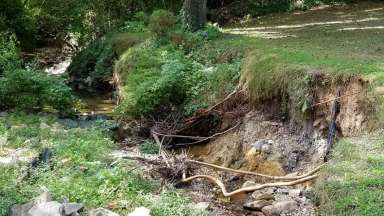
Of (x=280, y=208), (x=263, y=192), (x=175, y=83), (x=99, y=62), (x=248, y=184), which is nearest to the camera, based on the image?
(x=280, y=208)

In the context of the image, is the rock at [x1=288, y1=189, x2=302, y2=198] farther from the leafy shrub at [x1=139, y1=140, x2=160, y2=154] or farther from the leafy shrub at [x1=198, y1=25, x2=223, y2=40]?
the leafy shrub at [x1=198, y1=25, x2=223, y2=40]

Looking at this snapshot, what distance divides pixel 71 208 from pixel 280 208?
2480mm

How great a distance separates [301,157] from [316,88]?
105cm

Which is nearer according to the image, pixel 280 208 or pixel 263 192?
pixel 280 208

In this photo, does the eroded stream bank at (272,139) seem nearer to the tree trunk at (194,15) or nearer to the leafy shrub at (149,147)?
the leafy shrub at (149,147)

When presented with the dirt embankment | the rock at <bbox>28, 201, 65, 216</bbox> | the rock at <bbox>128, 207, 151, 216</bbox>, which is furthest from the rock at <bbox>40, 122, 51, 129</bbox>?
the rock at <bbox>128, 207, 151, 216</bbox>

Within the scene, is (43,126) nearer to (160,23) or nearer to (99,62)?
(160,23)

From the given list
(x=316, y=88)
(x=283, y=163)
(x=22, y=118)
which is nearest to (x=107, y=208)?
(x=283, y=163)

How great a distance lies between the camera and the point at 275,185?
21.5 feet

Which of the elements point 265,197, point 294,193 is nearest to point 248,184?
point 265,197

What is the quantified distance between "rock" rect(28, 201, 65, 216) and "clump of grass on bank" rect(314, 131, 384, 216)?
9.19 ft

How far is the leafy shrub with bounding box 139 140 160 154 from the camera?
8812mm

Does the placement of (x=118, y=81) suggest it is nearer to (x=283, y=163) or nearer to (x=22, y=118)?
(x=22, y=118)

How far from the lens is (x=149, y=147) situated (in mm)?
8938
